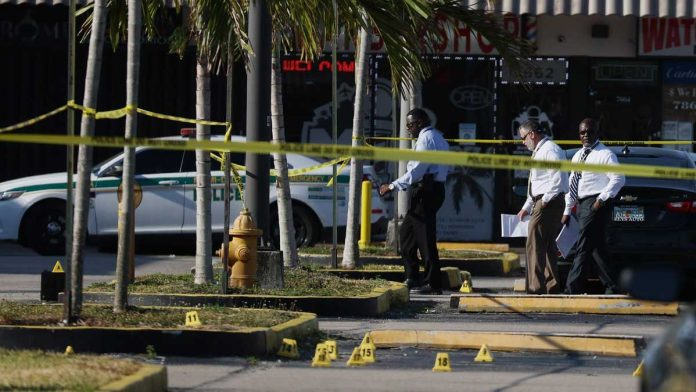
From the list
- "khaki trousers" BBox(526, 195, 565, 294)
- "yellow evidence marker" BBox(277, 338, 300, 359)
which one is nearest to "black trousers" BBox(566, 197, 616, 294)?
"khaki trousers" BBox(526, 195, 565, 294)

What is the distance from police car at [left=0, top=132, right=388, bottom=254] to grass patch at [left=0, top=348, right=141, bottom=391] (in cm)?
1005

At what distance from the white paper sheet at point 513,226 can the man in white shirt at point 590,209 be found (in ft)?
2.48

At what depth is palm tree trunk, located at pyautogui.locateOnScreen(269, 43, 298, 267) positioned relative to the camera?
14.4m

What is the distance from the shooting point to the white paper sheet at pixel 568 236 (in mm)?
13961

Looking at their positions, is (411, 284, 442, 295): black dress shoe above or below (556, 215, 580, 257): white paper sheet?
below

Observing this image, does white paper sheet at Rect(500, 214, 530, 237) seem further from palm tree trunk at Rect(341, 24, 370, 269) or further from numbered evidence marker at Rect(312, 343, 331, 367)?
numbered evidence marker at Rect(312, 343, 331, 367)

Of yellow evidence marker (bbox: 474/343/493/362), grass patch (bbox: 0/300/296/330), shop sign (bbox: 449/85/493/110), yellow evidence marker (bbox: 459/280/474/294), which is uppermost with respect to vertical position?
shop sign (bbox: 449/85/493/110)

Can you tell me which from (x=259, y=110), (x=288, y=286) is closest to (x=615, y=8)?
(x=259, y=110)

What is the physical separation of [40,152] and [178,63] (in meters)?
2.61

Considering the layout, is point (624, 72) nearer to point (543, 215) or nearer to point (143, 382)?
point (543, 215)

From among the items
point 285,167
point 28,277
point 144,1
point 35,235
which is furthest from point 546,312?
point 35,235

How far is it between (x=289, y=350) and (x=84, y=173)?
1.90 metres

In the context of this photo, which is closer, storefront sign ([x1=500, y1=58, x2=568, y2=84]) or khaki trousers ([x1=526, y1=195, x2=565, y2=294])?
khaki trousers ([x1=526, y1=195, x2=565, y2=294])

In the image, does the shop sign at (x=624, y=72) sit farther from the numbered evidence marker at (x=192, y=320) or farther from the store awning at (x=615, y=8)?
the numbered evidence marker at (x=192, y=320)
